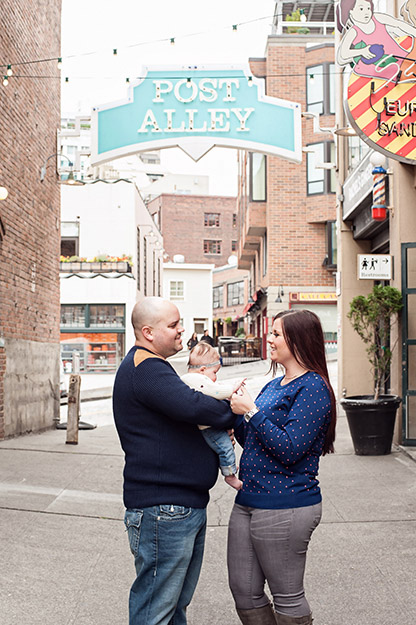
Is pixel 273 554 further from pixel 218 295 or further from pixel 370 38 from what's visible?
pixel 218 295

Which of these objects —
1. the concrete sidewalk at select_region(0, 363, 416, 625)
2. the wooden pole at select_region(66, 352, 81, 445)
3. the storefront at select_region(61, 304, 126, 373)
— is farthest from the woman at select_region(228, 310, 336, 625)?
the storefront at select_region(61, 304, 126, 373)

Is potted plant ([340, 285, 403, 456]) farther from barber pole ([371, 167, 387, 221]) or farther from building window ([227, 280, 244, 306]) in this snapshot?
building window ([227, 280, 244, 306])

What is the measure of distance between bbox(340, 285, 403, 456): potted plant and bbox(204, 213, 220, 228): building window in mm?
61318

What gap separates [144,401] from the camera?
301 centimetres

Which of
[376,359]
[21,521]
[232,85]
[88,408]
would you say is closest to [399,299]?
[376,359]

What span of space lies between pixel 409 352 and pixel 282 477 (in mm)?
7846

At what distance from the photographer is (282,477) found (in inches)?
125

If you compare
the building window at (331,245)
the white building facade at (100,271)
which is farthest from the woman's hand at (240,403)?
the white building facade at (100,271)

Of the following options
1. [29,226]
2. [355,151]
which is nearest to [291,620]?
[29,226]

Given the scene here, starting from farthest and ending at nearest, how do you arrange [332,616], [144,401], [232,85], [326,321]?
1. [326,321]
2. [232,85]
3. [332,616]
4. [144,401]

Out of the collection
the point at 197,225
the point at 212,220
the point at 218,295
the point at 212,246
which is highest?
the point at 212,220

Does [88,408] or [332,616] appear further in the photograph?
[88,408]

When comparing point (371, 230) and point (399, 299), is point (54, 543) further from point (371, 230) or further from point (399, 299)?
point (371, 230)

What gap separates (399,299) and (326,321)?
2122 centimetres
